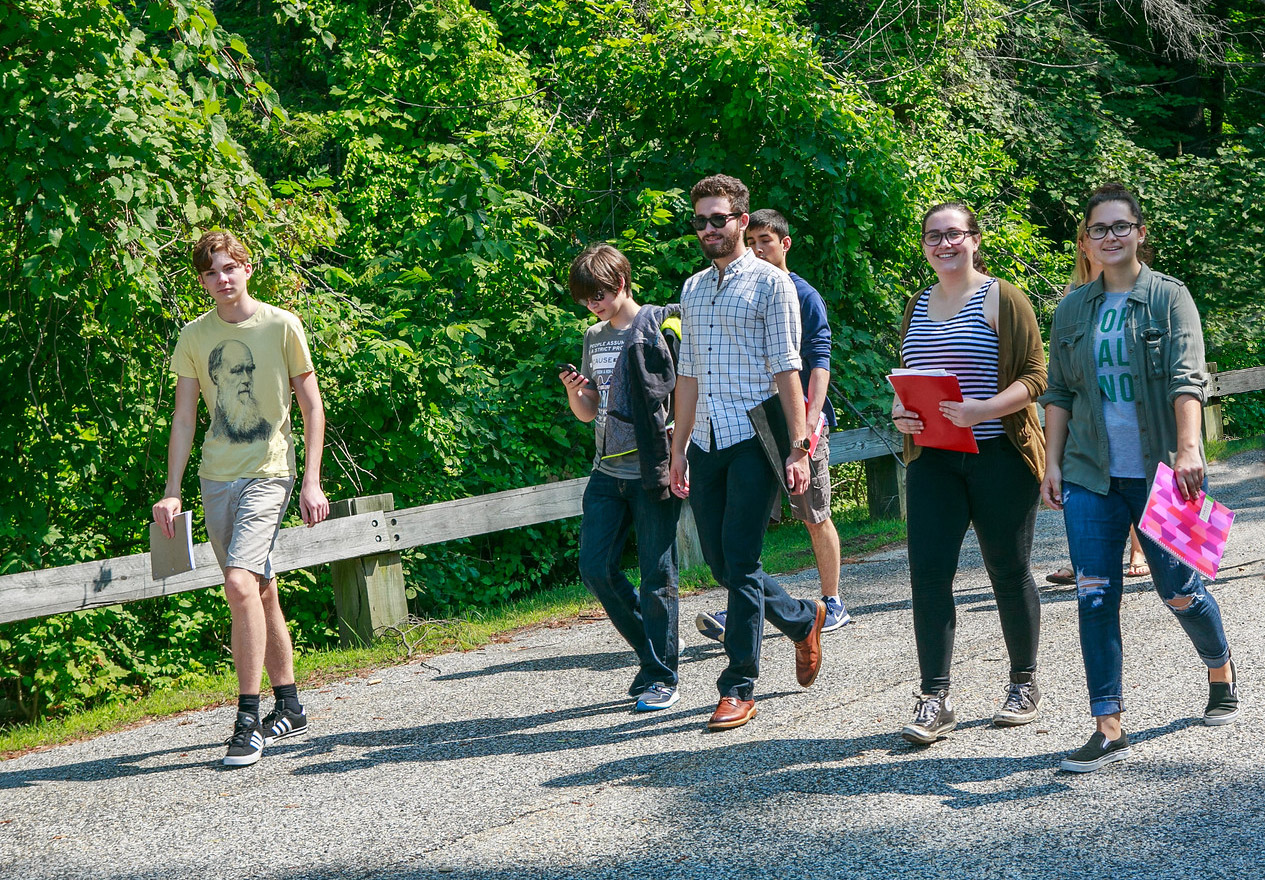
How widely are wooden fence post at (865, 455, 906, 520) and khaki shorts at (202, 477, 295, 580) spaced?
24.2ft

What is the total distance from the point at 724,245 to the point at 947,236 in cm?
93

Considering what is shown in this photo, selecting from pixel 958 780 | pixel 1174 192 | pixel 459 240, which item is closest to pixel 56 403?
pixel 459 240

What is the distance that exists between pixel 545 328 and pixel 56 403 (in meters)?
4.42

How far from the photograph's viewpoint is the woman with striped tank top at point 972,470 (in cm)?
429

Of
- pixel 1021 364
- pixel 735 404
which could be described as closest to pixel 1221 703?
pixel 1021 364

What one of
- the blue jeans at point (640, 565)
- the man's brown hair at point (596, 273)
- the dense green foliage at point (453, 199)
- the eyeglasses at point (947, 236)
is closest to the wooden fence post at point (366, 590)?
the dense green foliage at point (453, 199)

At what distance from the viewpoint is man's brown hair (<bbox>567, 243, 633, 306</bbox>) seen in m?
5.24

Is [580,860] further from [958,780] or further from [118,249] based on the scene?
[118,249]

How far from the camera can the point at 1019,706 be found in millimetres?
4453

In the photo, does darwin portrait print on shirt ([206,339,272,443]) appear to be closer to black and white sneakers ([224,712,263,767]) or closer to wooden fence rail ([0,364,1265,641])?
black and white sneakers ([224,712,263,767])

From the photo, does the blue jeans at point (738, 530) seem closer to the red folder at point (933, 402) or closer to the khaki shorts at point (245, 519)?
the red folder at point (933, 402)

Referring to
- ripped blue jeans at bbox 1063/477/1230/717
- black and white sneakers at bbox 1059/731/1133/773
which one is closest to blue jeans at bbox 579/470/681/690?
ripped blue jeans at bbox 1063/477/1230/717

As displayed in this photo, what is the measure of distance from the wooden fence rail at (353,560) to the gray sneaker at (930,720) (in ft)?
11.4

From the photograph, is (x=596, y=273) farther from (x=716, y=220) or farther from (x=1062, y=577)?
(x=1062, y=577)
